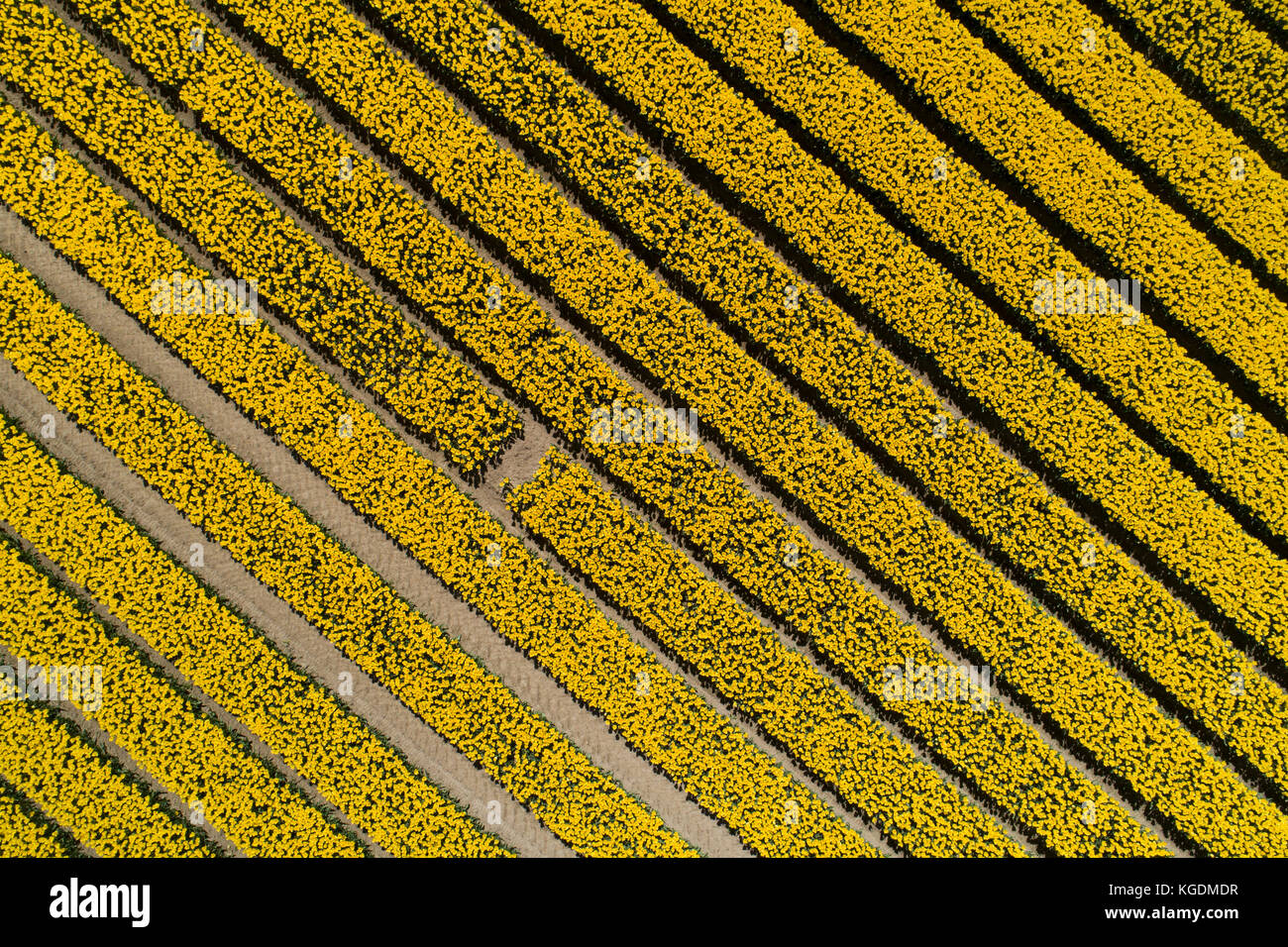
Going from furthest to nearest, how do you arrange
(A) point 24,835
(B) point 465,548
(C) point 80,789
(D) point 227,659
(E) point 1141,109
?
(E) point 1141,109 < (B) point 465,548 < (D) point 227,659 < (C) point 80,789 < (A) point 24,835

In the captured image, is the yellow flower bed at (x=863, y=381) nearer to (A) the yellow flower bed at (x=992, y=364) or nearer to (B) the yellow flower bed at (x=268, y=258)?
(A) the yellow flower bed at (x=992, y=364)

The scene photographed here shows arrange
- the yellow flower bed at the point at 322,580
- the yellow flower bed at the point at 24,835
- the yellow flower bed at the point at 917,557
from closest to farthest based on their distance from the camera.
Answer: the yellow flower bed at the point at 24,835 → the yellow flower bed at the point at 322,580 → the yellow flower bed at the point at 917,557

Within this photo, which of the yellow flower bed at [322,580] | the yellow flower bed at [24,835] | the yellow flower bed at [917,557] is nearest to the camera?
the yellow flower bed at [24,835]

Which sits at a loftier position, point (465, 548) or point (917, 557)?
point (465, 548)

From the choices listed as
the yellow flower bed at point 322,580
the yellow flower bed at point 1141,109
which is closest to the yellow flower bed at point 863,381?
the yellow flower bed at point 1141,109

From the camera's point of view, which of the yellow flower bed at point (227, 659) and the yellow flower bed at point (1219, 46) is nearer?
the yellow flower bed at point (227, 659)

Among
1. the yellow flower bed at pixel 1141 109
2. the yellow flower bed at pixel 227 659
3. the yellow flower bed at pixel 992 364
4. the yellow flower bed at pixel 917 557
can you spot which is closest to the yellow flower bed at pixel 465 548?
the yellow flower bed at pixel 227 659

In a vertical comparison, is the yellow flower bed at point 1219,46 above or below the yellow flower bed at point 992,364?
above

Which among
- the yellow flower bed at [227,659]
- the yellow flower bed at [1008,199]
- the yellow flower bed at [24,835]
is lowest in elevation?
the yellow flower bed at [24,835]

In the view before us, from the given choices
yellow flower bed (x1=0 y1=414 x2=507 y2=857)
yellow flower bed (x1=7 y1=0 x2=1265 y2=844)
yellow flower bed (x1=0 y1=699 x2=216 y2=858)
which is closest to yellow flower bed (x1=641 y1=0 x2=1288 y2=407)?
yellow flower bed (x1=7 y1=0 x2=1265 y2=844)

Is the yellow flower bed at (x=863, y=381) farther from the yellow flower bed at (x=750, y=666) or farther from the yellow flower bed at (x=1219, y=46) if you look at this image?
the yellow flower bed at (x=1219, y=46)

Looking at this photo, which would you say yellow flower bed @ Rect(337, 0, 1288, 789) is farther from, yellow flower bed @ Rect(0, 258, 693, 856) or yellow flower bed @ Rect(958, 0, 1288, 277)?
yellow flower bed @ Rect(0, 258, 693, 856)

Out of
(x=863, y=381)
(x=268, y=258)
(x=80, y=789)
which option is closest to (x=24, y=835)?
(x=80, y=789)

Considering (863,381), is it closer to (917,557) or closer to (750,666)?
(917,557)
